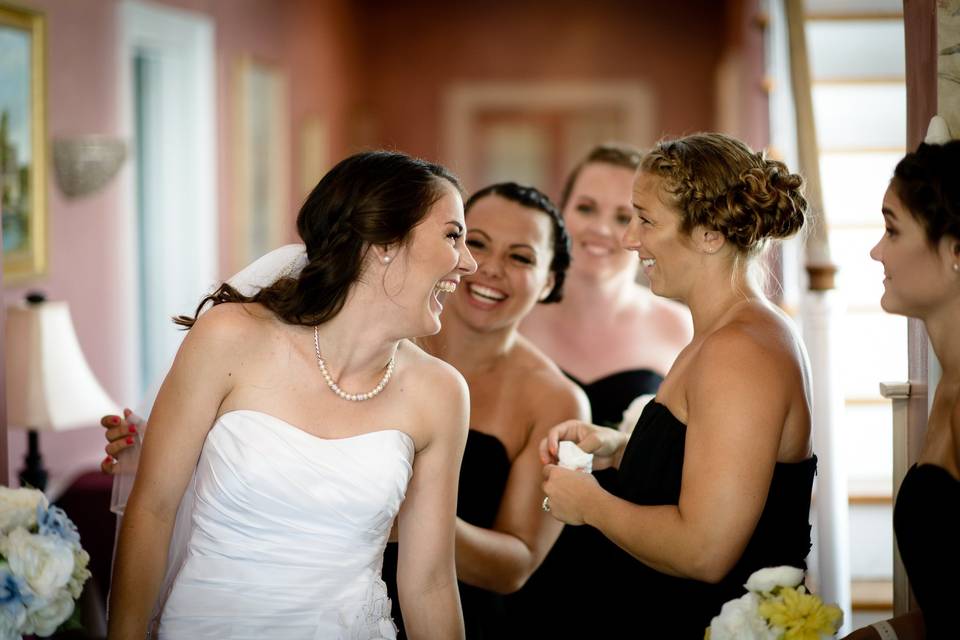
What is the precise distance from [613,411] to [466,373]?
61 centimetres

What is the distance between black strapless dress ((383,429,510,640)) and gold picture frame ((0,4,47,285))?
6.34 feet

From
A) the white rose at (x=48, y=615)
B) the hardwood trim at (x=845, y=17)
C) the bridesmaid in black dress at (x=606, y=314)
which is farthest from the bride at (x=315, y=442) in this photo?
the hardwood trim at (x=845, y=17)

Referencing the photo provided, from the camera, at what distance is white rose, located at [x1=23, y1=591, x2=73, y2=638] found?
1.82 m

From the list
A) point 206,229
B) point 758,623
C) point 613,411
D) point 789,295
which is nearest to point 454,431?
point 758,623

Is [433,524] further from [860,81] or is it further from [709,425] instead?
[860,81]

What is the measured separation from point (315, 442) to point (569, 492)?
17.6 inches

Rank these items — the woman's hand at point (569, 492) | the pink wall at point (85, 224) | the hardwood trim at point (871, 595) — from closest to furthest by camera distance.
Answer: the woman's hand at point (569, 492) < the hardwood trim at point (871, 595) < the pink wall at point (85, 224)

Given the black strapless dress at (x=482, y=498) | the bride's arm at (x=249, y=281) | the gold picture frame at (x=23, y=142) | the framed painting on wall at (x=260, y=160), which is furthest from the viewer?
the framed painting on wall at (x=260, y=160)

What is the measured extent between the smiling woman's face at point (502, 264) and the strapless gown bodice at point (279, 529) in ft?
2.12

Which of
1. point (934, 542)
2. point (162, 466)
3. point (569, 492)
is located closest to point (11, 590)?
point (162, 466)

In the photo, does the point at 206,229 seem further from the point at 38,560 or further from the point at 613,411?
the point at 38,560

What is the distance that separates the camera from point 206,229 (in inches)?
227

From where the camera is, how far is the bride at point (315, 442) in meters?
1.95

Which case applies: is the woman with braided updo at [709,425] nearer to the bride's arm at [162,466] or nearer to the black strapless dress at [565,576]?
the black strapless dress at [565,576]
